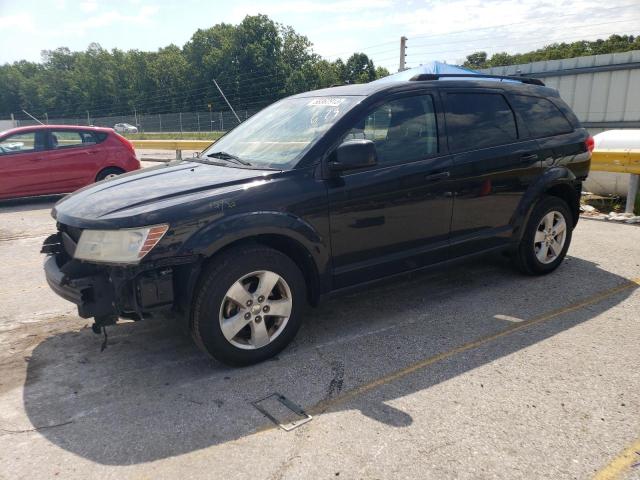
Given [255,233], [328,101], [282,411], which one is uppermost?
[328,101]

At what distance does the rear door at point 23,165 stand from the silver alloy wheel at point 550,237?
922 centimetres

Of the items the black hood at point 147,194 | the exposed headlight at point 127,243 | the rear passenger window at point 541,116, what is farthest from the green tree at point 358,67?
the exposed headlight at point 127,243

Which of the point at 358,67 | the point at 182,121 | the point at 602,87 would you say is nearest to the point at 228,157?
the point at 602,87

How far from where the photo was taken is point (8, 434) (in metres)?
2.73

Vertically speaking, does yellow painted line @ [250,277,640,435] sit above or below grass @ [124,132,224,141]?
below

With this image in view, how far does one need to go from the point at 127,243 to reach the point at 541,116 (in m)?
4.03

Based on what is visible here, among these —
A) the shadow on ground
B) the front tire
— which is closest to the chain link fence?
the shadow on ground

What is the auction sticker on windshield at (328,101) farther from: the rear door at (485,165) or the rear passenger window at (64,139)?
the rear passenger window at (64,139)

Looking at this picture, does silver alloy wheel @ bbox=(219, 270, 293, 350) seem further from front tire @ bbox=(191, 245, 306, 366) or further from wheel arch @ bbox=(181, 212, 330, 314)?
wheel arch @ bbox=(181, 212, 330, 314)

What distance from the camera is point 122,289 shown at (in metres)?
3.00

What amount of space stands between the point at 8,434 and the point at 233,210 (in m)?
1.75

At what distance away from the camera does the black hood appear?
3.02 meters

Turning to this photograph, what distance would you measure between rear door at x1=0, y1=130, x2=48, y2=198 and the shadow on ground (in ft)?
23.7

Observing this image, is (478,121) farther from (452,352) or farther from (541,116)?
(452,352)
